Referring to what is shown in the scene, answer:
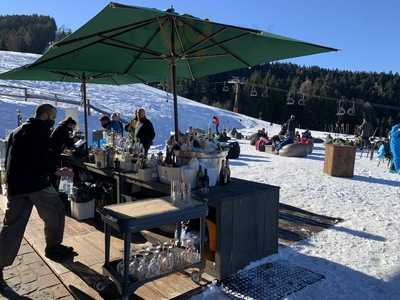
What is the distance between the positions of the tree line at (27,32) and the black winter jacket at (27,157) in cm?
6023

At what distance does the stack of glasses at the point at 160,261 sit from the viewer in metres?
3.01

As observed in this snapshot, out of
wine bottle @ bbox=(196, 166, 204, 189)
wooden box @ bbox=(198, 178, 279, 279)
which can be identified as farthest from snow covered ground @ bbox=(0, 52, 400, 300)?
wine bottle @ bbox=(196, 166, 204, 189)

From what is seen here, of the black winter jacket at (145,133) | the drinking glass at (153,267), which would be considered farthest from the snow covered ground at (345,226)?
the black winter jacket at (145,133)

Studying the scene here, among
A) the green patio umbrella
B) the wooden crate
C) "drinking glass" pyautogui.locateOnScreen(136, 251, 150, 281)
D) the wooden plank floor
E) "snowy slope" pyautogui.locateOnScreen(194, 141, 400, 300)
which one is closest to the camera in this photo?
"drinking glass" pyautogui.locateOnScreen(136, 251, 150, 281)

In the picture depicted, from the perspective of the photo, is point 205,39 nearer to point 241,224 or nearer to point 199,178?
point 199,178

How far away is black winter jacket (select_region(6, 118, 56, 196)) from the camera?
3158 mm

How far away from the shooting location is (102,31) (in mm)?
3312

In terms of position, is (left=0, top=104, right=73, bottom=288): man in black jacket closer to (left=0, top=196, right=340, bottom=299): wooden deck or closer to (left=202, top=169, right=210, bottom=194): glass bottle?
(left=0, top=196, right=340, bottom=299): wooden deck

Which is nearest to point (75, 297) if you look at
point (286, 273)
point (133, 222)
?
point (133, 222)

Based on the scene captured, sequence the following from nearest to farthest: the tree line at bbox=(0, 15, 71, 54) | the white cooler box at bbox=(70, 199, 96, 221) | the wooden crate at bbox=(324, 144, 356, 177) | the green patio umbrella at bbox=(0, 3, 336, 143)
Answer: the green patio umbrella at bbox=(0, 3, 336, 143) → the white cooler box at bbox=(70, 199, 96, 221) → the wooden crate at bbox=(324, 144, 356, 177) → the tree line at bbox=(0, 15, 71, 54)

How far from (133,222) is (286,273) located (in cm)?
165

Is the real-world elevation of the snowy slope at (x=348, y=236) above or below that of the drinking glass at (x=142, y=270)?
below

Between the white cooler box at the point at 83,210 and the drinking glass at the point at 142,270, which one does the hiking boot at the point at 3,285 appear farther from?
the white cooler box at the point at 83,210

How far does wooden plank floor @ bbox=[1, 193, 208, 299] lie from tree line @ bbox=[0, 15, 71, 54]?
195 feet
